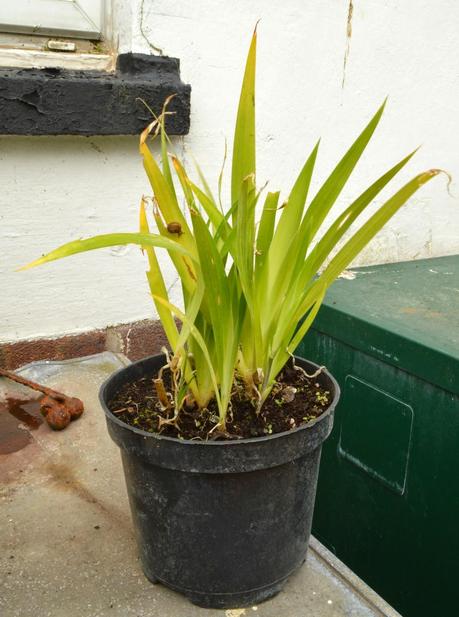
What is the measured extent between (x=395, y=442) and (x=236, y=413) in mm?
640

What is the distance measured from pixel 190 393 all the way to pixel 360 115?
1.39 meters

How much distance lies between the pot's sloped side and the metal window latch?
3.82ft

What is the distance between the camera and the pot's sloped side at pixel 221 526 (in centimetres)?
92

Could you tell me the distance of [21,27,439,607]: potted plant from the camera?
34.9 inches

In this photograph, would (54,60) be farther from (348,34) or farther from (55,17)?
(348,34)

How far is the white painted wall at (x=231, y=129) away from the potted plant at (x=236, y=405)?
0.69 meters

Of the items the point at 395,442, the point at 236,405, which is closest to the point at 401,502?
the point at 395,442

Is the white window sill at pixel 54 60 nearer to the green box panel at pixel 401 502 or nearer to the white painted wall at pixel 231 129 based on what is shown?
the white painted wall at pixel 231 129

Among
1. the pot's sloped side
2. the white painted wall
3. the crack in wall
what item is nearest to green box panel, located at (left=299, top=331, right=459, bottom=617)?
the pot's sloped side

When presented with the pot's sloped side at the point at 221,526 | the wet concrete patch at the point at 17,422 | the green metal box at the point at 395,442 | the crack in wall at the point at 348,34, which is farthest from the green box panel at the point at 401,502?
the crack in wall at the point at 348,34

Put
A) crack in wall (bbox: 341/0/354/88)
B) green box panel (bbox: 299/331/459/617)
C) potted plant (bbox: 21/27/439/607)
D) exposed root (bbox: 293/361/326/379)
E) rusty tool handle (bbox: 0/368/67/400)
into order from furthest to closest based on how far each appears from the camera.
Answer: crack in wall (bbox: 341/0/354/88) → rusty tool handle (bbox: 0/368/67/400) → green box panel (bbox: 299/331/459/617) → exposed root (bbox: 293/361/326/379) → potted plant (bbox: 21/27/439/607)

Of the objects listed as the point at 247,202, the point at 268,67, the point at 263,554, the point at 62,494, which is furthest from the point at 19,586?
the point at 268,67

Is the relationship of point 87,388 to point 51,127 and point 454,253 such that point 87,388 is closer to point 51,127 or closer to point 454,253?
point 51,127

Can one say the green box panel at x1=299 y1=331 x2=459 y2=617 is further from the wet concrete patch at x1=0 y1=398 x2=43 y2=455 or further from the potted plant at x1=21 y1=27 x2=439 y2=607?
the wet concrete patch at x1=0 y1=398 x2=43 y2=455
